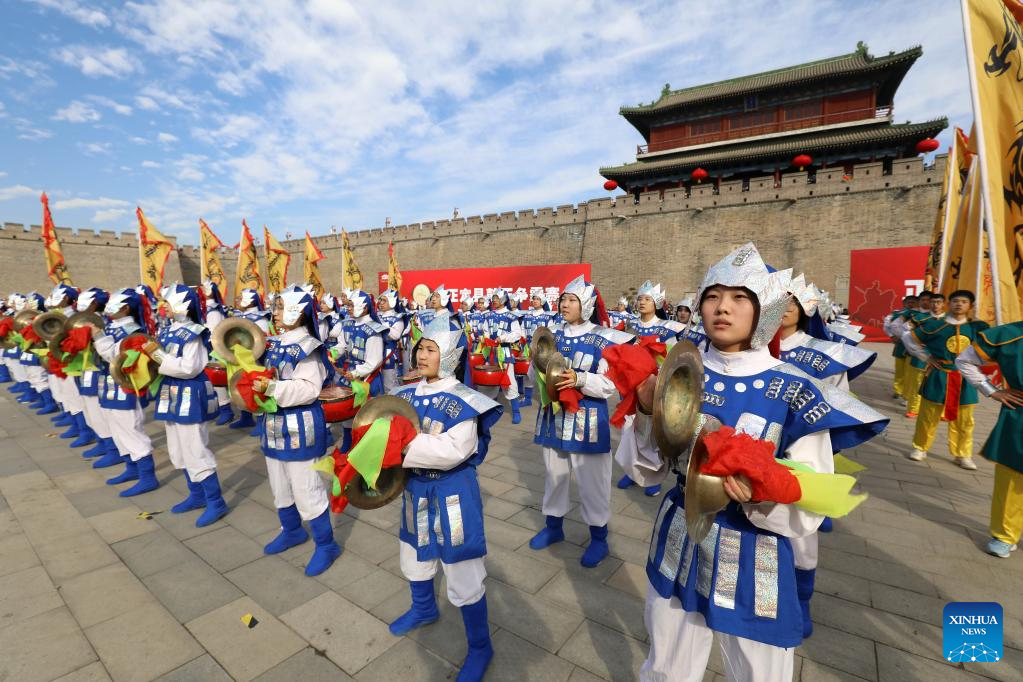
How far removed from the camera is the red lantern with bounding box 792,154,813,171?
77.1ft

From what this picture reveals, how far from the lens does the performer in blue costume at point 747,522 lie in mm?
1763

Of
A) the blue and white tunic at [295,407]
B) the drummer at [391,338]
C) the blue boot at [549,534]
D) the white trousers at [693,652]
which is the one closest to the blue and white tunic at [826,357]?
the blue boot at [549,534]

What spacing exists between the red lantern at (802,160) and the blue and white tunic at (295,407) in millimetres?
28006

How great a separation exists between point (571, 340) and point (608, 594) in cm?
233

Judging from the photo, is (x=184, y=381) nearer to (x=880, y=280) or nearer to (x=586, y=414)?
(x=586, y=414)

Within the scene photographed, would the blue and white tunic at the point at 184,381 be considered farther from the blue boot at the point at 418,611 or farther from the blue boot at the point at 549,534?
the blue boot at the point at 549,534

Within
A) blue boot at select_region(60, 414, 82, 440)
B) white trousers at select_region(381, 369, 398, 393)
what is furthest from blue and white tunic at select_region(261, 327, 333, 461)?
blue boot at select_region(60, 414, 82, 440)

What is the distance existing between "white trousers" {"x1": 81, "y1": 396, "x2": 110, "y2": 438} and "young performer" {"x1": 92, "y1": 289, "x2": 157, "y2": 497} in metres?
0.71

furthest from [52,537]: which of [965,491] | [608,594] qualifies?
[965,491]

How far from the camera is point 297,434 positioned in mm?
3857

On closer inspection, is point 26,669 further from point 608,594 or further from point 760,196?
point 760,196

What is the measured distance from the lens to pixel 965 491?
550 cm

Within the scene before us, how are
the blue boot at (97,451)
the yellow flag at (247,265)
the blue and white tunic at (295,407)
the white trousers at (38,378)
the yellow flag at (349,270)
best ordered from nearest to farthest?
the blue and white tunic at (295,407) < the blue boot at (97,451) < the white trousers at (38,378) < the yellow flag at (247,265) < the yellow flag at (349,270)

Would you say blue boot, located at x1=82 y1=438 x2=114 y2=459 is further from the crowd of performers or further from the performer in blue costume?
the performer in blue costume
